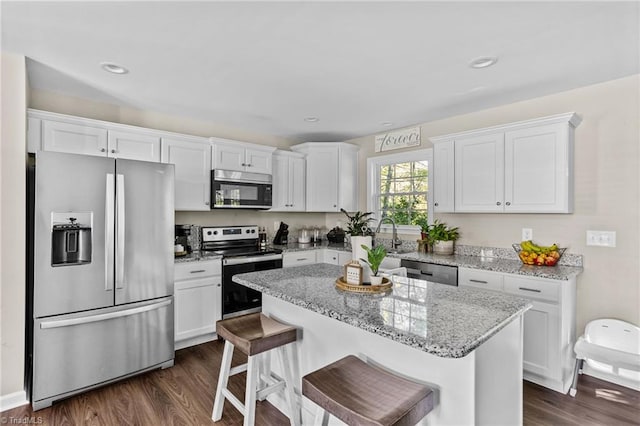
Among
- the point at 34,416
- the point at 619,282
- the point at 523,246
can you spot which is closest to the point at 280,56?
the point at 523,246

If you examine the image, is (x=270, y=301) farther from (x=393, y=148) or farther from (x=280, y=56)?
(x=393, y=148)

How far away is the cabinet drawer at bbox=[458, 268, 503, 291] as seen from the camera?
275 centimetres

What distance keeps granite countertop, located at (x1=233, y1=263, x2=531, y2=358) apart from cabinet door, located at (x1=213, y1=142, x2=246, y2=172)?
2.02 metres

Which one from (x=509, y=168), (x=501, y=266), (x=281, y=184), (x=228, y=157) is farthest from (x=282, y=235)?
(x=509, y=168)

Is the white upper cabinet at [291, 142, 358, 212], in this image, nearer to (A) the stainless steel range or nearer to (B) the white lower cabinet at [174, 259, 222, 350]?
(A) the stainless steel range

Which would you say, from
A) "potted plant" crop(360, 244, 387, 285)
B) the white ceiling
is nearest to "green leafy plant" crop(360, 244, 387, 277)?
"potted plant" crop(360, 244, 387, 285)

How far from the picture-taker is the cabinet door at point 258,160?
13.1ft

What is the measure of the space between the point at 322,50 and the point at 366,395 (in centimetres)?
202

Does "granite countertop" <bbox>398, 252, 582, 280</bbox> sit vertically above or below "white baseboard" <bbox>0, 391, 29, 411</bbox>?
above

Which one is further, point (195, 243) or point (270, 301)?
point (195, 243)

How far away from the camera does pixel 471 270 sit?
291 cm

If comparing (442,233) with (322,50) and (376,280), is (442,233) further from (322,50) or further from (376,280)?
(322,50)

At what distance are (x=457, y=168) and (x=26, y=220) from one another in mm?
3716

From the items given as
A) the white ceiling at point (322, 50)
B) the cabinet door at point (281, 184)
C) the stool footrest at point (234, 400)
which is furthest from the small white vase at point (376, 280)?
the cabinet door at point (281, 184)
